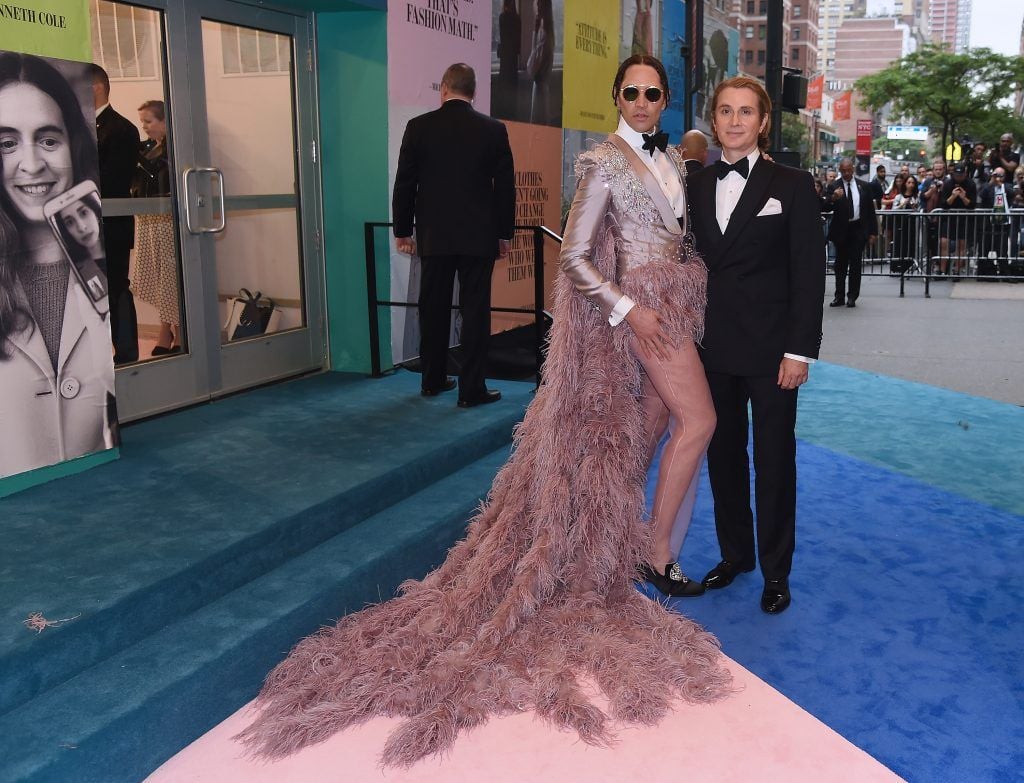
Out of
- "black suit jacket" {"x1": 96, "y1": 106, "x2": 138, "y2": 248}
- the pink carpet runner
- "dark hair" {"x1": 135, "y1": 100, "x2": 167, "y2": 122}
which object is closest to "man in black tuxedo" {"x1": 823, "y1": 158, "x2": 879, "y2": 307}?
"dark hair" {"x1": 135, "y1": 100, "x2": 167, "y2": 122}

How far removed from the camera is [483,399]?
589cm

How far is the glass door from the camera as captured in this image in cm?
514

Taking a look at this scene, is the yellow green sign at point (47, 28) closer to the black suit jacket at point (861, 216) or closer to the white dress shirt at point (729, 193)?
the white dress shirt at point (729, 193)

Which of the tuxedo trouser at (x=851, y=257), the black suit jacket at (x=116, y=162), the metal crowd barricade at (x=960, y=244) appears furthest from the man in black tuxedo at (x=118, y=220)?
the metal crowd barricade at (x=960, y=244)

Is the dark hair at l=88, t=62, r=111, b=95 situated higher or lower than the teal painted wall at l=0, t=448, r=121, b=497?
higher

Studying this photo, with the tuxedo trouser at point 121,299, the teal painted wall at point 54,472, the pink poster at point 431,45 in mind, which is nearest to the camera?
the teal painted wall at point 54,472

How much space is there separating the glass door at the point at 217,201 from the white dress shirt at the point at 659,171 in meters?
2.73

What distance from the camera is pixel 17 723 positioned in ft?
8.56

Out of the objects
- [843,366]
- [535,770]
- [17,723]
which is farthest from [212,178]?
[843,366]

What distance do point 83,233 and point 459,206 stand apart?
2.07 metres

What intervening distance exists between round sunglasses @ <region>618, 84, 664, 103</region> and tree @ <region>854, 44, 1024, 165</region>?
44341 millimetres

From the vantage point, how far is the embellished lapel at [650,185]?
11.4 ft

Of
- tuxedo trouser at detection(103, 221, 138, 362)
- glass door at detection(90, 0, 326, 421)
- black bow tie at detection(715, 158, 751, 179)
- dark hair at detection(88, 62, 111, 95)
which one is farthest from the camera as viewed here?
glass door at detection(90, 0, 326, 421)

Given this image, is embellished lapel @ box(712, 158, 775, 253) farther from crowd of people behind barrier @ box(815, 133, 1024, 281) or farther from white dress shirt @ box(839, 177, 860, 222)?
crowd of people behind barrier @ box(815, 133, 1024, 281)
